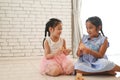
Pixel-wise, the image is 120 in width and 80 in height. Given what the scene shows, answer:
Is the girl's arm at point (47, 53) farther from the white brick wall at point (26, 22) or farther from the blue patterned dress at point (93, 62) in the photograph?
the white brick wall at point (26, 22)

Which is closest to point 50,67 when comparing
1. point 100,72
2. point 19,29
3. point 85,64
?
point 85,64

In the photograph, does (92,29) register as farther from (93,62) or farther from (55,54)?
(55,54)

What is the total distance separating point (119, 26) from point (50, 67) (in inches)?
77.3

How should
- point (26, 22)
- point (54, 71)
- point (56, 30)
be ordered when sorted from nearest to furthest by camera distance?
point (54, 71)
point (56, 30)
point (26, 22)

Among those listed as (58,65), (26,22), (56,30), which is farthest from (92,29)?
(26,22)

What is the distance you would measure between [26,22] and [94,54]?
168 cm

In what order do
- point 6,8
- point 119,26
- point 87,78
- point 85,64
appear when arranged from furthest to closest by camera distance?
point 119,26
point 6,8
point 85,64
point 87,78

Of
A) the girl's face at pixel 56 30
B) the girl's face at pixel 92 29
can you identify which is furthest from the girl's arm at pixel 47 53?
the girl's face at pixel 92 29

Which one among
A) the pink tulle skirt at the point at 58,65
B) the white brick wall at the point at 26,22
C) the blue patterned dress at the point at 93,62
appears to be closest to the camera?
the blue patterned dress at the point at 93,62

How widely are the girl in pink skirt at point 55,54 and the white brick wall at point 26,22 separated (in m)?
1.25

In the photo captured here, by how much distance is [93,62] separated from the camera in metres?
2.08

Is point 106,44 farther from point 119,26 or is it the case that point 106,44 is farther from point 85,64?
point 119,26

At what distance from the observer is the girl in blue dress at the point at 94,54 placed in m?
1.99

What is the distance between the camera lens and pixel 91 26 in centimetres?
210
